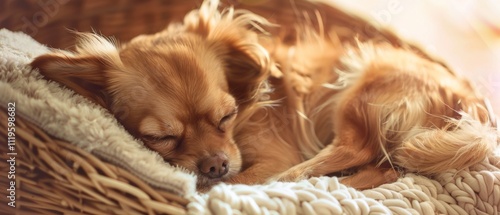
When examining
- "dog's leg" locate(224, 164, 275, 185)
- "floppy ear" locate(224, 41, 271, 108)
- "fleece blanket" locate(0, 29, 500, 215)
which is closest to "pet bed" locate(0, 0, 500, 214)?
"fleece blanket" locate(0, 29, 500, 215)

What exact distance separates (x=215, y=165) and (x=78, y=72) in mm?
307

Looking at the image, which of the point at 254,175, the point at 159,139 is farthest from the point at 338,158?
the point at 159,139

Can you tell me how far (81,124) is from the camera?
0.98 m

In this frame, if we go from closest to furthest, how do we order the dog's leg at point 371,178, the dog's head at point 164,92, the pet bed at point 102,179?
the pet bed at point 102,179, the dog's head at point 164,92, the dog's leg at point 371,178

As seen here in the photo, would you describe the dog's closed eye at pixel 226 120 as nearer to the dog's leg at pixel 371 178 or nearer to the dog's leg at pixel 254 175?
the dog's leg at pixel 254 175

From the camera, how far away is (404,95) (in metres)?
1.27

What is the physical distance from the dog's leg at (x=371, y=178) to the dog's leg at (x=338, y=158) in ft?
0.09

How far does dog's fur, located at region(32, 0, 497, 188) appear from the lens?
1081 millimetres

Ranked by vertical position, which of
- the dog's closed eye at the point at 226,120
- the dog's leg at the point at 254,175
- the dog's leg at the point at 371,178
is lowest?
the dog's leg at the point at 371,178

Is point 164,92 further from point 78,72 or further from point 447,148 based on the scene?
point 447,148

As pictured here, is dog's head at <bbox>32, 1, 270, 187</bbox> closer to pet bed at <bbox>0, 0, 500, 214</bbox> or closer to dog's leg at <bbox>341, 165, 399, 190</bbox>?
pet bed at <bbox>0, 0, 500, 214</bbox>

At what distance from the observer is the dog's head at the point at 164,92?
3.49 feet

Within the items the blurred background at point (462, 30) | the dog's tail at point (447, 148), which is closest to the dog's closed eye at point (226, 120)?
the dog's tail at point (447, 148)

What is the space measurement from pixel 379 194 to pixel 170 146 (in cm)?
41
